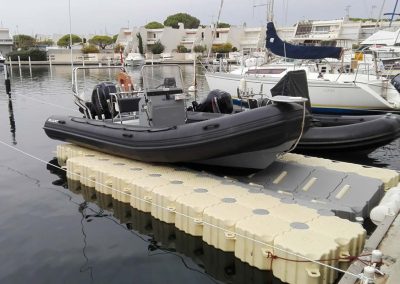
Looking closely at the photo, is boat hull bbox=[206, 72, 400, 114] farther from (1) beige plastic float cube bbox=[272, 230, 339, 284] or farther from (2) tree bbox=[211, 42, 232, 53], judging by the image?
(2) tree bbox=[211, 42, 232, 53]

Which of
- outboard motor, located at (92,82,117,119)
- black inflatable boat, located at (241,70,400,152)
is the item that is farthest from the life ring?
black inflatable boat, located at (241,70,400,152)

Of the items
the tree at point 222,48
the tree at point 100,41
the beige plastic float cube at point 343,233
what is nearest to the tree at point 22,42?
the tree at point 100,41

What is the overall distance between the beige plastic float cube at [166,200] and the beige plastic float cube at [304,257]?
1645 millimetres

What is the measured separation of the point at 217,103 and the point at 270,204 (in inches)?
169

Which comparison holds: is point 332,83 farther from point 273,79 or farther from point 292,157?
point 292,157

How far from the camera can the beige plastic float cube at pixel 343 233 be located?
386cm

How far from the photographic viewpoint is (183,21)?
82.2 m

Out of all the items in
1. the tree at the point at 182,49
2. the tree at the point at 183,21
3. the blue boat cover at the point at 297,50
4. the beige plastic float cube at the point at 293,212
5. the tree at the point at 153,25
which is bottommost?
the beige plastic float cube at the point at 293,212

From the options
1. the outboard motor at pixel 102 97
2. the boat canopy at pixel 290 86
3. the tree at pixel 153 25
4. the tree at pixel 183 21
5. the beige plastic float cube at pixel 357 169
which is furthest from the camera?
the tree at pixel 183 21

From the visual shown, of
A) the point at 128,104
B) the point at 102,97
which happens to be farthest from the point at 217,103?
the point at 102,97

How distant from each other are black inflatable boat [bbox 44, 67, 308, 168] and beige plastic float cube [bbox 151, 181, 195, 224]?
0.83m

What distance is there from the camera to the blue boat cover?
13.9m

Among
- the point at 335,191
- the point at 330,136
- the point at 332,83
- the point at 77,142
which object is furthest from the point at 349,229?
the point at 332,83

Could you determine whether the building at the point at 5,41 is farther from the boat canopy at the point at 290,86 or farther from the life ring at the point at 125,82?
the boat canopy at the point at 290,86
